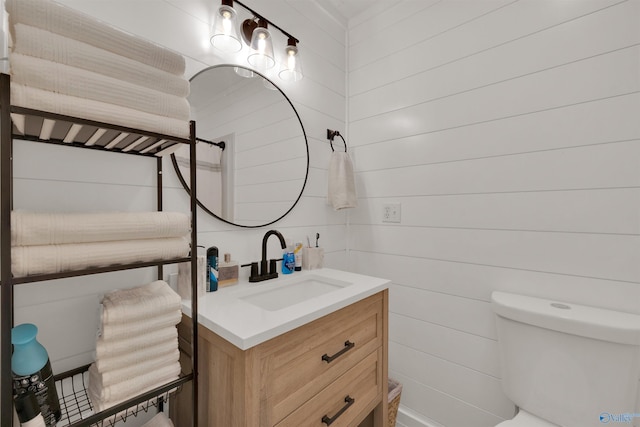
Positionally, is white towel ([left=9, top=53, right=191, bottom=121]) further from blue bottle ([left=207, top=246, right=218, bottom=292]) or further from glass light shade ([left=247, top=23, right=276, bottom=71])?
glass light shade ([left=247, top=23, right=276, bottom=71])

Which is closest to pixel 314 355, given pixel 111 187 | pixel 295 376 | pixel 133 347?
pixel 295 376

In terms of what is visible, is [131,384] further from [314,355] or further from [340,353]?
[340,353]

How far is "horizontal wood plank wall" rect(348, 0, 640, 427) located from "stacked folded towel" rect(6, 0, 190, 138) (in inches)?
48.6

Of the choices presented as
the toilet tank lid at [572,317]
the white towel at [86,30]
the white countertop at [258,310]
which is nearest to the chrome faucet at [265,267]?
the white countertop at [258,310]

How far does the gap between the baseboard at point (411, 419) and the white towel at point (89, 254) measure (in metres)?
1.54

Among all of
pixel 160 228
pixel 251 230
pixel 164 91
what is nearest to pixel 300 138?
pixel 251 230

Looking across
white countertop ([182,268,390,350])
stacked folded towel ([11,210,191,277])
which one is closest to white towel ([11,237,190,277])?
stacked folded towel ([11,210,191,277])

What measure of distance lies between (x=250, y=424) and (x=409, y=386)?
1.18m

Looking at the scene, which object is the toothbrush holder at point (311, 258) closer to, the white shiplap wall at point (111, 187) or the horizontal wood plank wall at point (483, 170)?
the white shiplap wall at point (111, 187)

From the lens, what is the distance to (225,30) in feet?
3.84

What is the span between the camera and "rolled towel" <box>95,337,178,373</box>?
0.68 meters

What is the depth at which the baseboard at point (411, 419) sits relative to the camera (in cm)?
151

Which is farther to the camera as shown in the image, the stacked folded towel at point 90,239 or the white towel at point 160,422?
the white towel at point 160,422

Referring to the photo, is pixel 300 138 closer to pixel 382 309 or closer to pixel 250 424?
pixel 382 309
